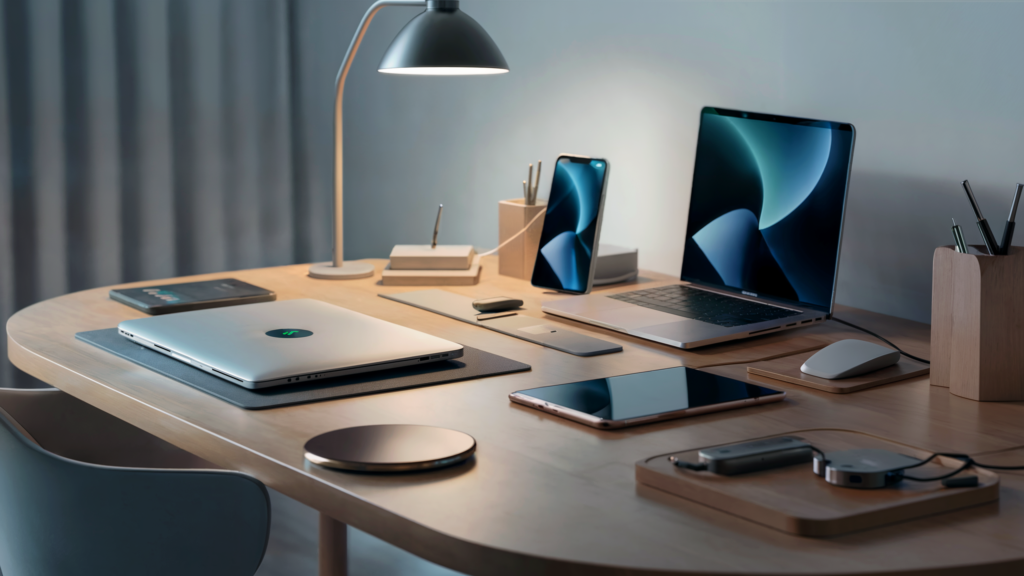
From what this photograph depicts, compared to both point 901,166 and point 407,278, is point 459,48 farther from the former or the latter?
point 901,166

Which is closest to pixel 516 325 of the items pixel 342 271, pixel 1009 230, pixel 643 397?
pixel 643 397

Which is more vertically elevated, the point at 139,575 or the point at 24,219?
the point at 24,219

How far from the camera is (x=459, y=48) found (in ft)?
4.86

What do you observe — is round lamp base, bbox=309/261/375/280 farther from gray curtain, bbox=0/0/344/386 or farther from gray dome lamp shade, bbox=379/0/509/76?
gray curtain, bbox=0/0/344/386

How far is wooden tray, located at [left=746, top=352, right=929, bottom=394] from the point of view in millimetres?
1017

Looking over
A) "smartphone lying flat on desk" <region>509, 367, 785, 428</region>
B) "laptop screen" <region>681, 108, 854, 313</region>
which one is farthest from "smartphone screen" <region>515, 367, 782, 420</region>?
"laptop screen" <region>681, 108, 854, 313</region>

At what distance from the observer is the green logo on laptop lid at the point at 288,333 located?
1.14 meters

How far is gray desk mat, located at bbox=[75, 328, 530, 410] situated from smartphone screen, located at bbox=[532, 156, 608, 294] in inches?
17.1

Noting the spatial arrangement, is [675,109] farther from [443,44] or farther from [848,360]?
[848,360]

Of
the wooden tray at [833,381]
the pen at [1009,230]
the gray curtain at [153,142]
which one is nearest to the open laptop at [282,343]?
the wooden tray at [833,381]

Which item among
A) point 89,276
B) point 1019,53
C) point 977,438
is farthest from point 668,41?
point 89,276

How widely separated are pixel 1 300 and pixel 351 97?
1.07 m

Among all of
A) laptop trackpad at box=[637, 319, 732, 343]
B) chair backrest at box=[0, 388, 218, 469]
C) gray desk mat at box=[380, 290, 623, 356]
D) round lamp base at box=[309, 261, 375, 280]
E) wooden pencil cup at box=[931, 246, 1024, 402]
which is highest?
wooden pencil cup at box=[931, 246, 1024, 402]

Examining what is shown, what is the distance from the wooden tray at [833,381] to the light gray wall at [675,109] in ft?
1.11
